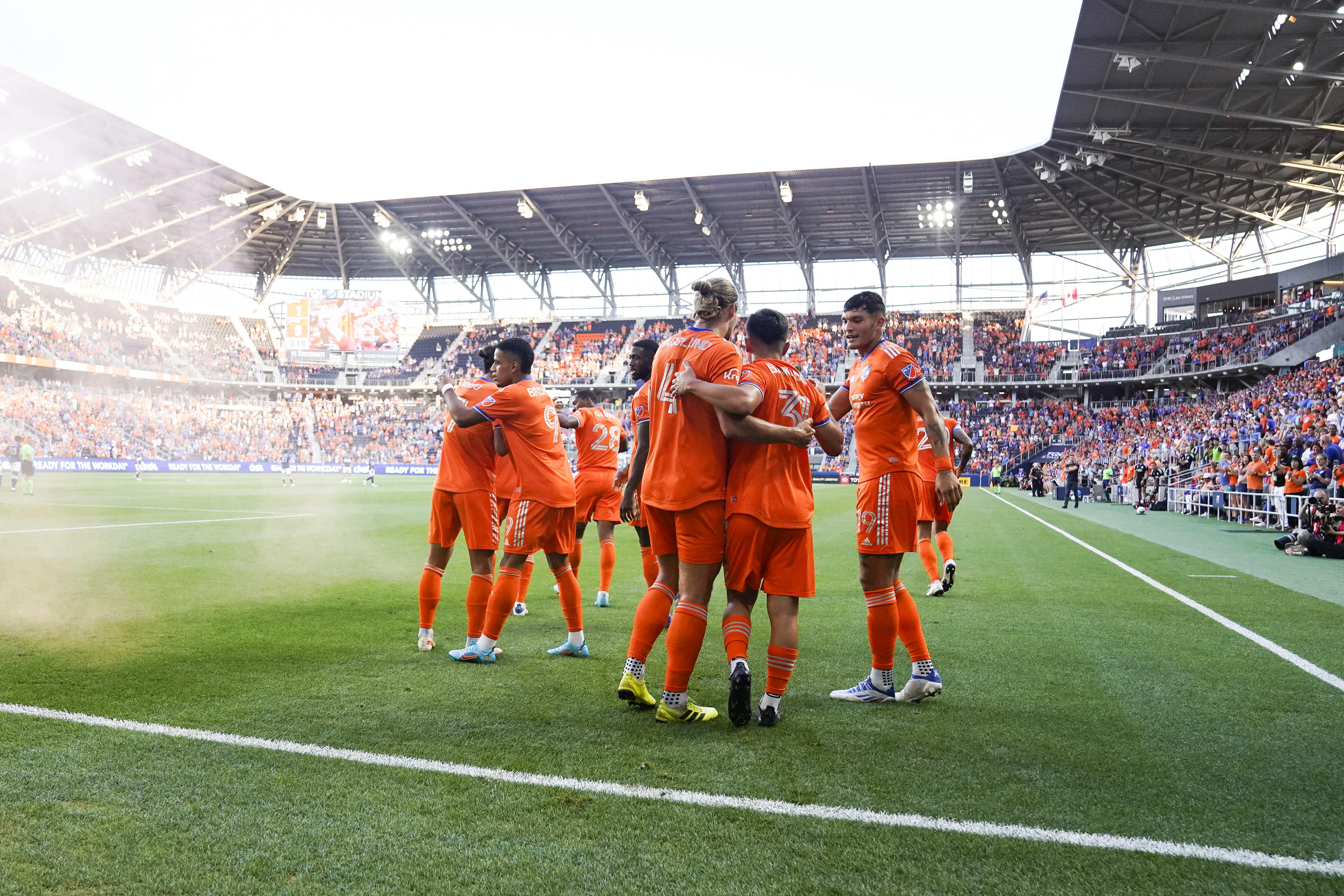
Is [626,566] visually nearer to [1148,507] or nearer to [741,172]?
[1148,507]

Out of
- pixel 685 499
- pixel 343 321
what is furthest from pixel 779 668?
pixel 343 321

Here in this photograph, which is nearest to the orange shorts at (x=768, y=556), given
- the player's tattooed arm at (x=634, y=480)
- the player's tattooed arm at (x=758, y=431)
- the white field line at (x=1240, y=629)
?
the player's tattooed arm at (x=758, y=431)

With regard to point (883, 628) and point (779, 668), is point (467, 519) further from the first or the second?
point (883, 628)

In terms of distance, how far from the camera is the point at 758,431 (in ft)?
13.5

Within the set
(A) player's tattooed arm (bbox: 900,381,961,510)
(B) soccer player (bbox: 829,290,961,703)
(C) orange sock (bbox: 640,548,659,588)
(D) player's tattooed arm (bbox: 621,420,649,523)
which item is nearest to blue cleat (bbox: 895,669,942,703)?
(B) soccer player (bbox: 829,290,961,703)

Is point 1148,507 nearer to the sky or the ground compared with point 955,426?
nearer to the ground

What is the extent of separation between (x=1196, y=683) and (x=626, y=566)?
7.67 m

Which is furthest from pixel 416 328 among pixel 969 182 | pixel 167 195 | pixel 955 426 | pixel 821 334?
pixel 955 426

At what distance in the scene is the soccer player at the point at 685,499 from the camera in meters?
4.27

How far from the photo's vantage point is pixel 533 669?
5457 millimetres

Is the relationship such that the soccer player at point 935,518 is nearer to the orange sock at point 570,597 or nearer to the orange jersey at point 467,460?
the orange sock at point 570,597

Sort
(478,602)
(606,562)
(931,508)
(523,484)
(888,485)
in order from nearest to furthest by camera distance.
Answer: (888,485) < (523,484) < (478,602) < (931,508) < (606,562)

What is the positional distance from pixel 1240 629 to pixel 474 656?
630 centimetres

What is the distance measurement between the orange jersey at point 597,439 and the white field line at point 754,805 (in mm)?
4084
